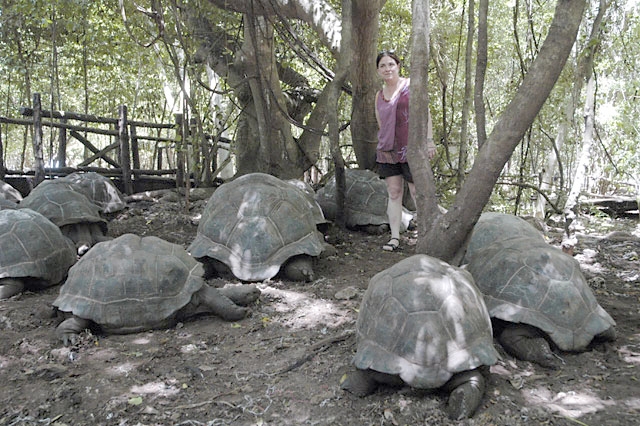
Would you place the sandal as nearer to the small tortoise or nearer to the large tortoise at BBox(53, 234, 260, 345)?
the large tortoise at BBox(53, 234, 260, 345)

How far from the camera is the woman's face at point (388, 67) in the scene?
5320mm

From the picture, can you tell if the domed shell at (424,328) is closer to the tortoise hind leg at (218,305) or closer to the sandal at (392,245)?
the tortoise hind leg at (218,305)

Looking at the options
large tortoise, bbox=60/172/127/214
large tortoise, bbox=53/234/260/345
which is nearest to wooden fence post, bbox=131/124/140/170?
large tortoise, bbox=60/172/127/214

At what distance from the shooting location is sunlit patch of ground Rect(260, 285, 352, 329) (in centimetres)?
393

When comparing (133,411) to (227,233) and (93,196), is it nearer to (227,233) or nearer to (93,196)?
(227,233)

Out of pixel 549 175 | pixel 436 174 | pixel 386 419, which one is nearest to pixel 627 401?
pixel 386 419

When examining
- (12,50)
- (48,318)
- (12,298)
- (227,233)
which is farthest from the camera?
(12,50)

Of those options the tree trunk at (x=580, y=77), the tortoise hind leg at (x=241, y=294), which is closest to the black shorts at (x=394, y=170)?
the tree trunk at (x=580, y=77)

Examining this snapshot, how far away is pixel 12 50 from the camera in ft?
42.2

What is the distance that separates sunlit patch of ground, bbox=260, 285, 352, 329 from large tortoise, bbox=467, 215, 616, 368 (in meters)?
→ 1.11

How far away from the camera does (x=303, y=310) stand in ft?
13.8

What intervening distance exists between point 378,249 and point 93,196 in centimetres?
476

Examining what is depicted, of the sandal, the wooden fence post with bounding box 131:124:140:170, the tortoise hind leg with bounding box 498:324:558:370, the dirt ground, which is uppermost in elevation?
the wooden fence post with bounding box 131:124:140:170

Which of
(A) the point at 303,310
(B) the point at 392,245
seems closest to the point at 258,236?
(A) the point at 303,310
